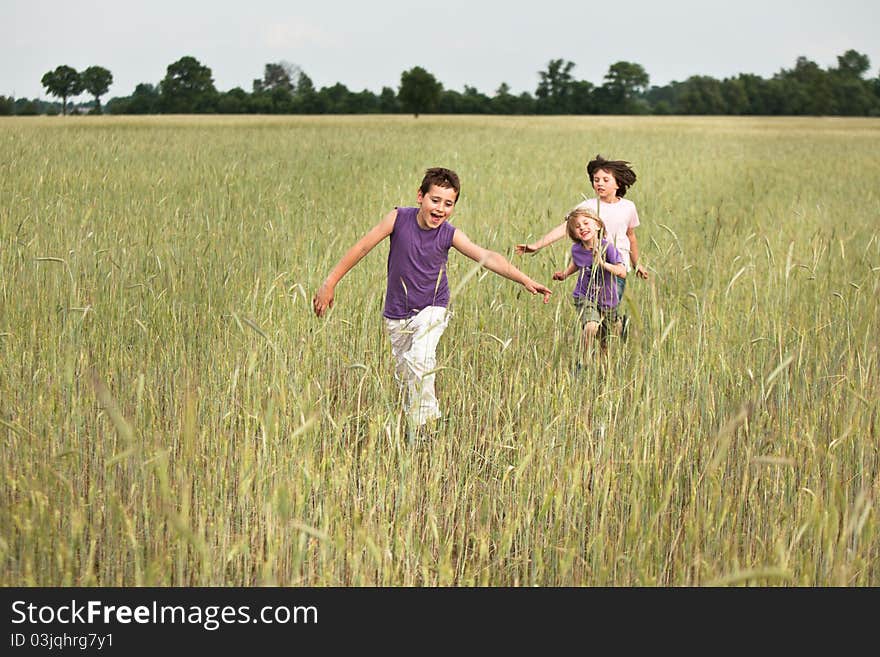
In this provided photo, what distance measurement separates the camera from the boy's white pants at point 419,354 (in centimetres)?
308

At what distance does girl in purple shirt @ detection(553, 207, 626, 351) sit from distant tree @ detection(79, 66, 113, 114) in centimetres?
5140

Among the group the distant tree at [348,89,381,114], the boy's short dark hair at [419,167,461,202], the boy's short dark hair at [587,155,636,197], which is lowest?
the boy's short dark hair at [419,167,461,202]

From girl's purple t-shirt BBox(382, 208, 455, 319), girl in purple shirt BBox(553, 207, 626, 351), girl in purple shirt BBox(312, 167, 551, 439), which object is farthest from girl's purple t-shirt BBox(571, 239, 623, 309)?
girl's purple t-shirt BBox(382, 208, 455, 319)

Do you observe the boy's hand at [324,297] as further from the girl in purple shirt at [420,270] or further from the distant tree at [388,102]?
the distant tree at [388,102]

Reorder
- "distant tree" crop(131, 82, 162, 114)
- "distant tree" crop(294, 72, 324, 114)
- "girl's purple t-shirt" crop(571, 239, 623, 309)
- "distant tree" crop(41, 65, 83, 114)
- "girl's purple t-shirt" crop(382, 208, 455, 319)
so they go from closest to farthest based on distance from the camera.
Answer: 1. "girl's purple t-shirt" crop(382, 208, 455, 319)
2. "girl's purple t-shirt" crop(571, 239, 623, 309)
3. "distant tree" crop(41, 65, 83, 114)
4. "distant tree" crop(131, 82, 162, 114)
5. "distant tree" crop(294, 72, 324, 114)

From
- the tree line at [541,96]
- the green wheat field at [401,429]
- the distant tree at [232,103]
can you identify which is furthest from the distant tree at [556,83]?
the green wheat field at [401,429]

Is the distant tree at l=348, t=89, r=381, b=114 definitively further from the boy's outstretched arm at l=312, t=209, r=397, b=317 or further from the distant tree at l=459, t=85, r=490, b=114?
the boy's outstretched arm at l=312, t=209, r=397, b=317

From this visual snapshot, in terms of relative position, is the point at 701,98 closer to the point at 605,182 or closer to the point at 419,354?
the point at 605,182

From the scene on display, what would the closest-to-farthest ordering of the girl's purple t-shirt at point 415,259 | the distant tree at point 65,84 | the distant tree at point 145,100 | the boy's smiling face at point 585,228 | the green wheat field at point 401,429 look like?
the green wheat field at point 401,429 → the girl's purple t-shirt at point 415,259 → the boy's smiling face at point 585,228 → the distant tree at point 65,84 → the distant tree at point 145,100

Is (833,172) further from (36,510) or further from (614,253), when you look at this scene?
(36,510)

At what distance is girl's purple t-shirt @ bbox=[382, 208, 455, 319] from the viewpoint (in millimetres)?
3230

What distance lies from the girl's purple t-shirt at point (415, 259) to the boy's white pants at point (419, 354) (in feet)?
0.16

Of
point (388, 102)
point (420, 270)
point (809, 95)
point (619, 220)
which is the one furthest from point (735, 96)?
point (420, 270)
